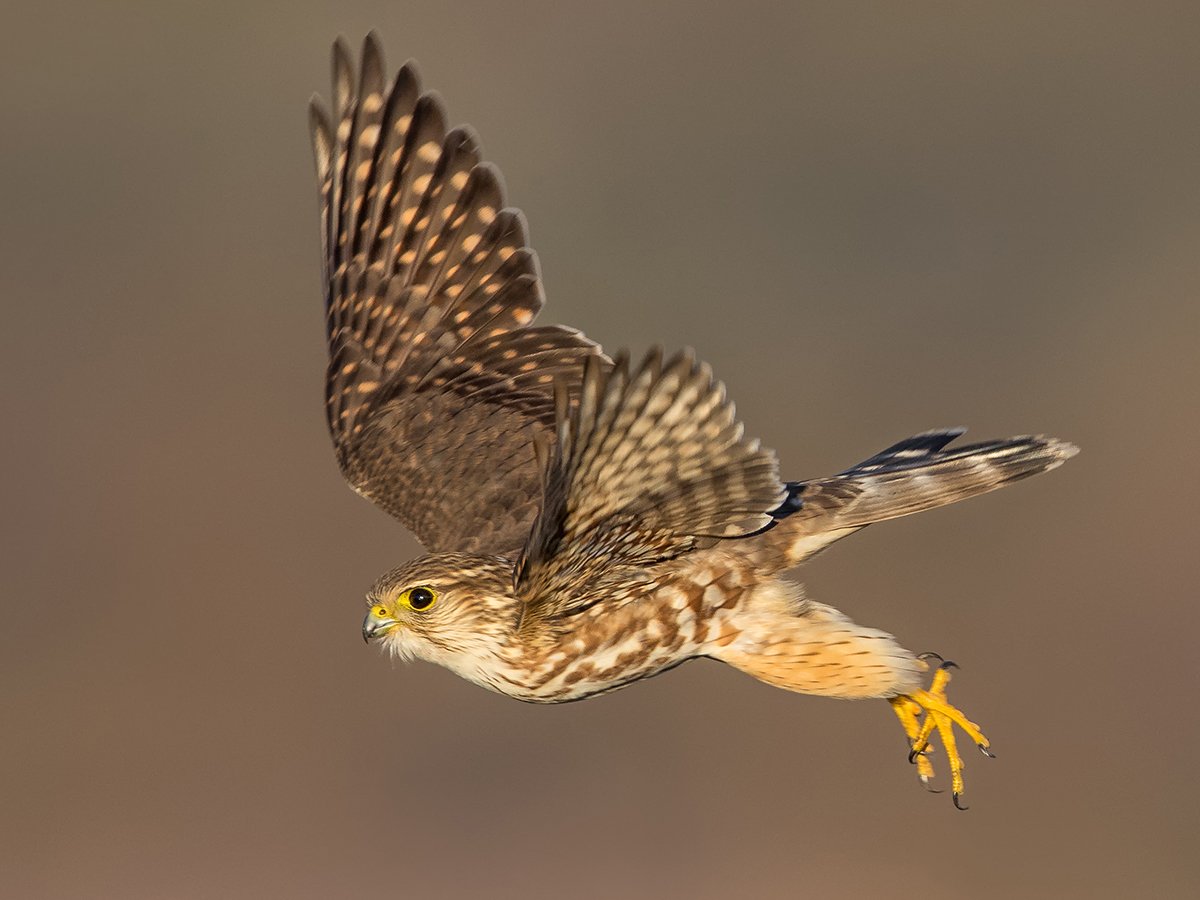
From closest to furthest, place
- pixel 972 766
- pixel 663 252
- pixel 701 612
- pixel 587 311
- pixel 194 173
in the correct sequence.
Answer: pixel 701 612 → pixel 972 766 → pixel 587 311 → pixel 663 252 → pixel 194 173

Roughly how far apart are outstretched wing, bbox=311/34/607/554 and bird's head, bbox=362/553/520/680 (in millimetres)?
571

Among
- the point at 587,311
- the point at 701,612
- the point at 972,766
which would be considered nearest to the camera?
the point at 701,612

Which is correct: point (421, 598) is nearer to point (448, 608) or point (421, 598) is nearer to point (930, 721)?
point (448, 608)

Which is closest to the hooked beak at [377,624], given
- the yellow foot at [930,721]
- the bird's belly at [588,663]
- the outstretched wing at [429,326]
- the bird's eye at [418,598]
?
the bird's eye at [418,598]

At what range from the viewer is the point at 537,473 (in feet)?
26.4

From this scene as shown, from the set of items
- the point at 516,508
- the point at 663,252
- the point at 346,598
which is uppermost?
the point at 663,252

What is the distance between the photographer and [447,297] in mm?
8359

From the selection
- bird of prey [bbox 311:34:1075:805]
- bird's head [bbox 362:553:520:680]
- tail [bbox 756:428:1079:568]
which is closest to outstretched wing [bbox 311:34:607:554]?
bird of prey [bbox 311:34:1075:805]

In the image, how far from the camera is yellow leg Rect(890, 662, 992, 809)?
26.1 feet

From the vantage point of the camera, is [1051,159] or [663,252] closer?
[663,252]

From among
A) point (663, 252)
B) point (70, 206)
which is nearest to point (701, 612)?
point (663, 252)

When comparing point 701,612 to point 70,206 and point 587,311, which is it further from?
point 70,206

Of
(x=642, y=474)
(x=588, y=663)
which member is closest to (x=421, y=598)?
(x=588, y=663)

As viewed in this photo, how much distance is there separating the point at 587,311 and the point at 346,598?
579cm
